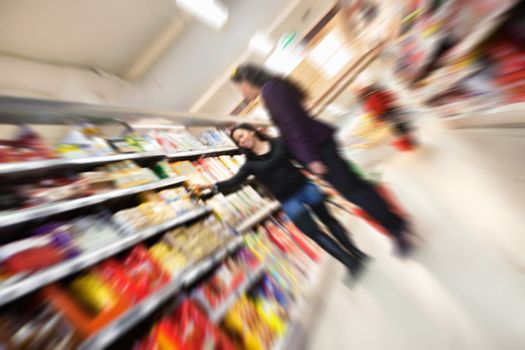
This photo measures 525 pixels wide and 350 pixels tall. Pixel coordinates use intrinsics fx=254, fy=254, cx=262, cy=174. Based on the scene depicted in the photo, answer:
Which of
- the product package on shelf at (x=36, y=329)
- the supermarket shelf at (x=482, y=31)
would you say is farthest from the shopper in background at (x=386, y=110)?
the product package on shelf at (x=36, y=329)

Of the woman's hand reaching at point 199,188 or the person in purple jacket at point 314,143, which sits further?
the woman's hand reaching at point 199,188

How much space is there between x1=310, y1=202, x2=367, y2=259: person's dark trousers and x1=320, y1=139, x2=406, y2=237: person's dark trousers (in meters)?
0.26

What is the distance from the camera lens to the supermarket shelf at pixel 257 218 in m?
2.09

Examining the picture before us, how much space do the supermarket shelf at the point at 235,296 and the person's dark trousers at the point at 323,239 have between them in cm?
44

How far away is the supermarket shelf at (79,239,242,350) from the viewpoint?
863 millimetres

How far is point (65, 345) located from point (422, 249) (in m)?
1.80

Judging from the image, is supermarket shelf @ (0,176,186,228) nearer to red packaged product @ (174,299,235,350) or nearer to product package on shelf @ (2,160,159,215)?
product package on shelf @ (2,160,159,215)

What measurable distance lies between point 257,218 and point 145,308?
1305mm

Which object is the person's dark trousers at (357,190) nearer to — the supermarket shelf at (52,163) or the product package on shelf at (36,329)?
the supermarket shelf at (52,163)

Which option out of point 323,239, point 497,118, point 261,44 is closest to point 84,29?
point 261,44

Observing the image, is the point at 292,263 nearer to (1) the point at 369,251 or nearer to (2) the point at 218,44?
(1) the point at 369,251

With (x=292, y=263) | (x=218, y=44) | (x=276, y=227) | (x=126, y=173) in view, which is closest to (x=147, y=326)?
(x=126, y=173)

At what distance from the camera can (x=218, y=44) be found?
3.32 m

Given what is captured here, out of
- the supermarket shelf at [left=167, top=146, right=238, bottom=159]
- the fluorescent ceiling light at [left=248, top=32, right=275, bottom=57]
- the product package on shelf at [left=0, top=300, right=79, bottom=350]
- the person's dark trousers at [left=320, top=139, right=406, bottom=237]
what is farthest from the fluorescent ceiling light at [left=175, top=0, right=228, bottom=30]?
the product package on shelf at [left=0, top=300, right=79, bottom=350]
